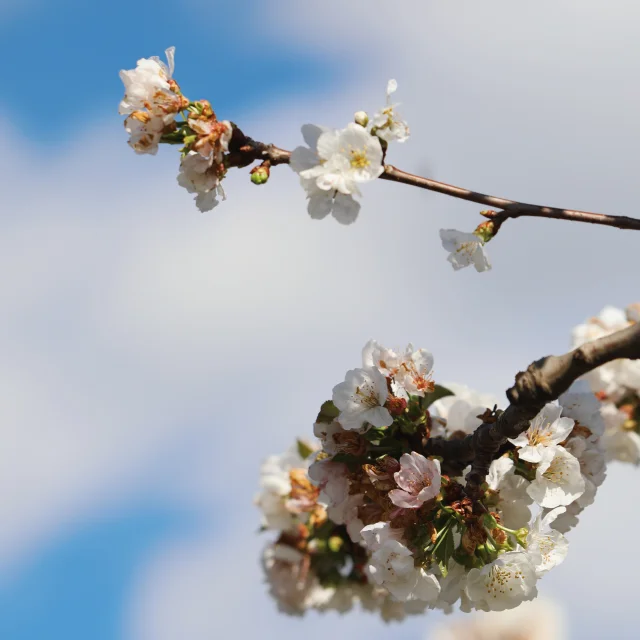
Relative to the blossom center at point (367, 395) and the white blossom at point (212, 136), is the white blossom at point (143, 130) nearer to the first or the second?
the white blossom at point (212, 136)

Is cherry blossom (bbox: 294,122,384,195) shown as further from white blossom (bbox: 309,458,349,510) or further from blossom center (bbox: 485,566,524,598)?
blossom center (bbox: 485,566,524,598)

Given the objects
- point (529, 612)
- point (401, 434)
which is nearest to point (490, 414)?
point (401, 434)

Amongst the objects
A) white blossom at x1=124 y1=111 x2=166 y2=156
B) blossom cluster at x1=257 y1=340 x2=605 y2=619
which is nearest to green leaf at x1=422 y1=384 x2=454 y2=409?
blossom cluster at x1=257 y1=340 x2=605 y2=619

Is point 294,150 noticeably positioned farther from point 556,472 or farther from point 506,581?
point 506,581

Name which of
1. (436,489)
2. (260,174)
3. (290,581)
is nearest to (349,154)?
(260,174)

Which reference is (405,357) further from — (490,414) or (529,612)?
(529,612)

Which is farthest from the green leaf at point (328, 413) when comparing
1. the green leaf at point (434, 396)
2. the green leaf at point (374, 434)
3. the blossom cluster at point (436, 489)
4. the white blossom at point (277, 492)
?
the white blossom at point (277, 492)
